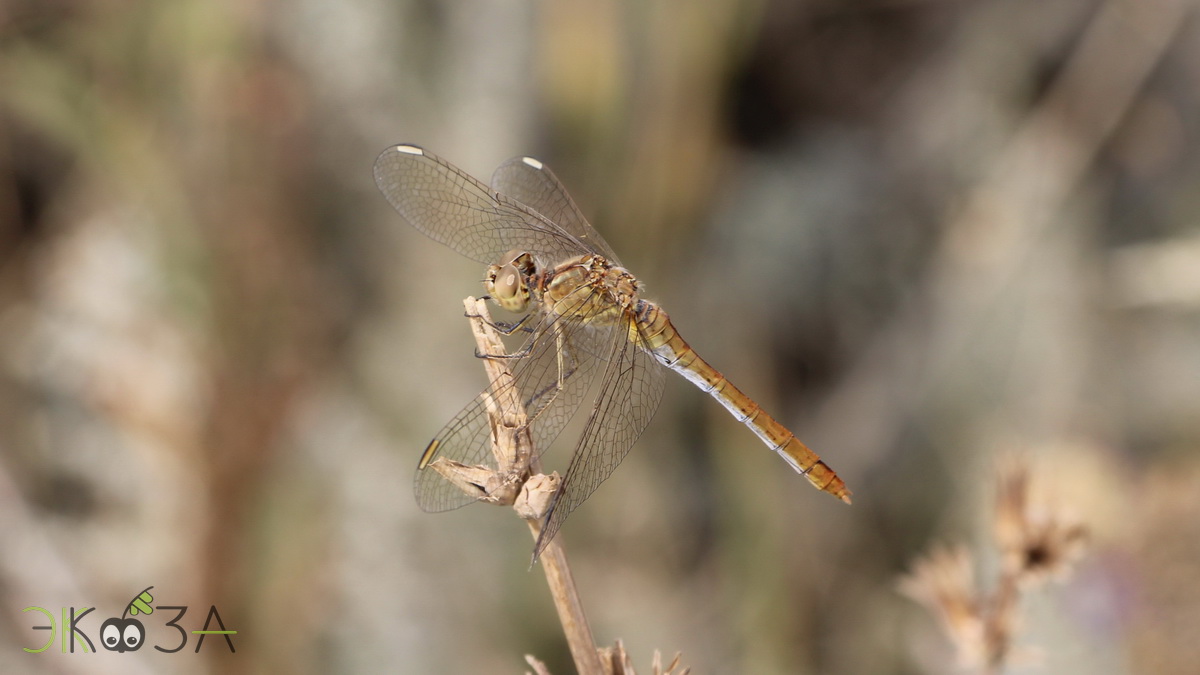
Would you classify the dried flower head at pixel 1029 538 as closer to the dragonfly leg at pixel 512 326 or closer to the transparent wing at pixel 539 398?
the transparent wing at pixel 539 398

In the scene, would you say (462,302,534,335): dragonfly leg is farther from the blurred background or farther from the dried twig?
the blurred background

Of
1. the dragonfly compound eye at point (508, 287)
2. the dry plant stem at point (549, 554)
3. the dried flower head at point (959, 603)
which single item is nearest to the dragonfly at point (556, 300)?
the dragonfly compound eye at point (508, 287)

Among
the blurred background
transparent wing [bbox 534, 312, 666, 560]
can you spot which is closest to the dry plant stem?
transparent wing [bbox 534, 312, 666, 560]

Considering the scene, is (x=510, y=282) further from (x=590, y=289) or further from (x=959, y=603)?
(x=959, y=603)

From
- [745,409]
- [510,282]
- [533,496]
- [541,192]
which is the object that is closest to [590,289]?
[510,282]

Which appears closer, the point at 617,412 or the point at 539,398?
the point at 539,398

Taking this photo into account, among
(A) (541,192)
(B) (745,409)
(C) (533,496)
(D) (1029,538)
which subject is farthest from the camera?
(B) (745,409)

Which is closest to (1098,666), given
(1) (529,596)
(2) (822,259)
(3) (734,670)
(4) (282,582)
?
(3) (734,670)

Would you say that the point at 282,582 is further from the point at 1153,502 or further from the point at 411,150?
the point at 1153,502
